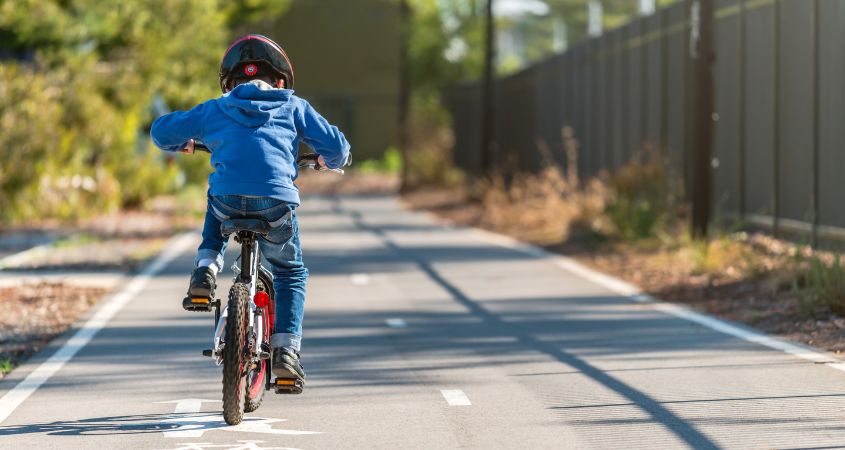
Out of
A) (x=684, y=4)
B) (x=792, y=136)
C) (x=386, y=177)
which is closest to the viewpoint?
(x=792, y=136)

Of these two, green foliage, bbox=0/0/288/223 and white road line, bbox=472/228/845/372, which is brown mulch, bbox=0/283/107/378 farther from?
green foliage, bbox=0/0/288/223

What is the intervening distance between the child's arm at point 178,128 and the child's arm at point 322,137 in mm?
477

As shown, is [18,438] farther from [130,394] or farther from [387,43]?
[387,43]

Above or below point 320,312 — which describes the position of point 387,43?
above

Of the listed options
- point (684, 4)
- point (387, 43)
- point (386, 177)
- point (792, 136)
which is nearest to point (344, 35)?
point (387, 43)

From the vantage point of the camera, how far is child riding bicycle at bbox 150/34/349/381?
7668mm

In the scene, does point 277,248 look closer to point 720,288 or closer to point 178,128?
point 178,128

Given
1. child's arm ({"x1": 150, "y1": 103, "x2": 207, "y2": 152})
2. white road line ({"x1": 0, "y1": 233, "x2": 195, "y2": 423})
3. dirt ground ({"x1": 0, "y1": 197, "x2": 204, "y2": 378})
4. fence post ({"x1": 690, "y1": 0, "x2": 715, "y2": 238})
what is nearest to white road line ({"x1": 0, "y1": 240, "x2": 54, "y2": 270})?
dirt ground ({"x1": 0, "y1": 197, "x2": 204, "y2": 378})

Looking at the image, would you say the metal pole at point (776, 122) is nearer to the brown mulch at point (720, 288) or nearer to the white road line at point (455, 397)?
the brown mulch at point (720, 288)

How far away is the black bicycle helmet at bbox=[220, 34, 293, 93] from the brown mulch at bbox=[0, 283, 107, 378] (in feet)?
9.92

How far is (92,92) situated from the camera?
26.9 m

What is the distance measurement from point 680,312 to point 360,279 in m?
4.48

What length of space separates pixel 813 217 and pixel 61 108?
44.5 ft

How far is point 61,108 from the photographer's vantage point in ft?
83.7
